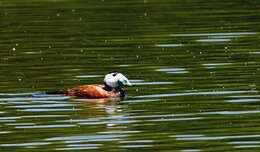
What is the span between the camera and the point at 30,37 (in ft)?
92.7

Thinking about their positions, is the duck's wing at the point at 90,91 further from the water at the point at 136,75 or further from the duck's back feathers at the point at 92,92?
the water at the point at 136,75

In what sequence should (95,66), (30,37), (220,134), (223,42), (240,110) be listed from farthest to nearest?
(30,37) < (223,42) < (95,66) < (240,110) < (220,134)

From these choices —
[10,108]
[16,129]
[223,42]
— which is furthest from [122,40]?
[16,129]

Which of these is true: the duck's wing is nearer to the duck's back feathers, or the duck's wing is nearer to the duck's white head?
the duck's back feathers

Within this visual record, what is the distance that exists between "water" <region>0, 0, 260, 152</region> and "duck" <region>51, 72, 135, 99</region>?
176 mm

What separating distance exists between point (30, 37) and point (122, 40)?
3.08m

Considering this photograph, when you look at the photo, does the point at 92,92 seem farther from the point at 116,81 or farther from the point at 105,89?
the point at 116,81

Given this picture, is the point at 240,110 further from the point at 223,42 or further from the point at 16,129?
the point at 223,42

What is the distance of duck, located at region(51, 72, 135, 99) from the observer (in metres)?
18.6

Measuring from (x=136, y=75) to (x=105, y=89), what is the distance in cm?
225

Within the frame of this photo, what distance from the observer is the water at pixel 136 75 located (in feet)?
48.3

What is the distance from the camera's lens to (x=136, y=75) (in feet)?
68.9

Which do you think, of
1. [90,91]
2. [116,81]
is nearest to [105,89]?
[116,81]

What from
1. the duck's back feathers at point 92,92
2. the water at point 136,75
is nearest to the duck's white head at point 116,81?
the duck's back feathers at point 92,92
